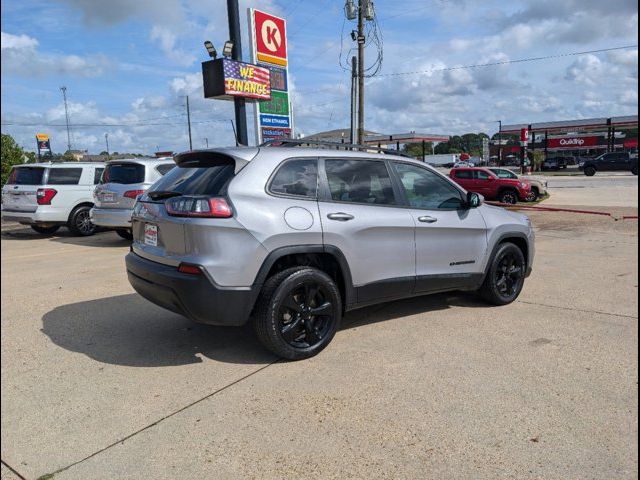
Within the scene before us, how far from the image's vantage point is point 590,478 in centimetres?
256

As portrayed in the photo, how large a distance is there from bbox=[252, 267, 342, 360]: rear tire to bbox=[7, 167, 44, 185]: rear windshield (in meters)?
9.79

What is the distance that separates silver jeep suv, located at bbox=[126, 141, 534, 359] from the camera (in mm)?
3680

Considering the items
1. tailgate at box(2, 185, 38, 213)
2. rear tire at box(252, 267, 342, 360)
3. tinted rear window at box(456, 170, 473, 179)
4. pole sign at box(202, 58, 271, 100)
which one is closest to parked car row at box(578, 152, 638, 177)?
tinted rear window at box(456, 170, 473, 179)

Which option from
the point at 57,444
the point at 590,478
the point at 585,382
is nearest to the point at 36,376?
the point at 57,444

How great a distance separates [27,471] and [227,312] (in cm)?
149

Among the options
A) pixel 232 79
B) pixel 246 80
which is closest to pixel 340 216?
pixel 232 79

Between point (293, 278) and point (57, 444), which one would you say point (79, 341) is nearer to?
point (57, 444)

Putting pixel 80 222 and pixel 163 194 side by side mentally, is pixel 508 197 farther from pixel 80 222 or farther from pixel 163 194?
pixel 163 194

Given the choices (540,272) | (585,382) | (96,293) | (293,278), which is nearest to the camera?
(585,382)

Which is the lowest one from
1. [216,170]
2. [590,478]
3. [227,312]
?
[590,478]

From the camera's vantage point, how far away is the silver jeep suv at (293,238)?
145 inches

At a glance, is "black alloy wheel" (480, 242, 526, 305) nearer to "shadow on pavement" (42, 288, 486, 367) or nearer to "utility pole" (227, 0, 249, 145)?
"shadow on pavement" (42, 288, 486, 367)

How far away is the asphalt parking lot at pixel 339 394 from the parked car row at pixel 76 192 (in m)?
4.51

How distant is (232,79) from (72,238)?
18.7 feet
